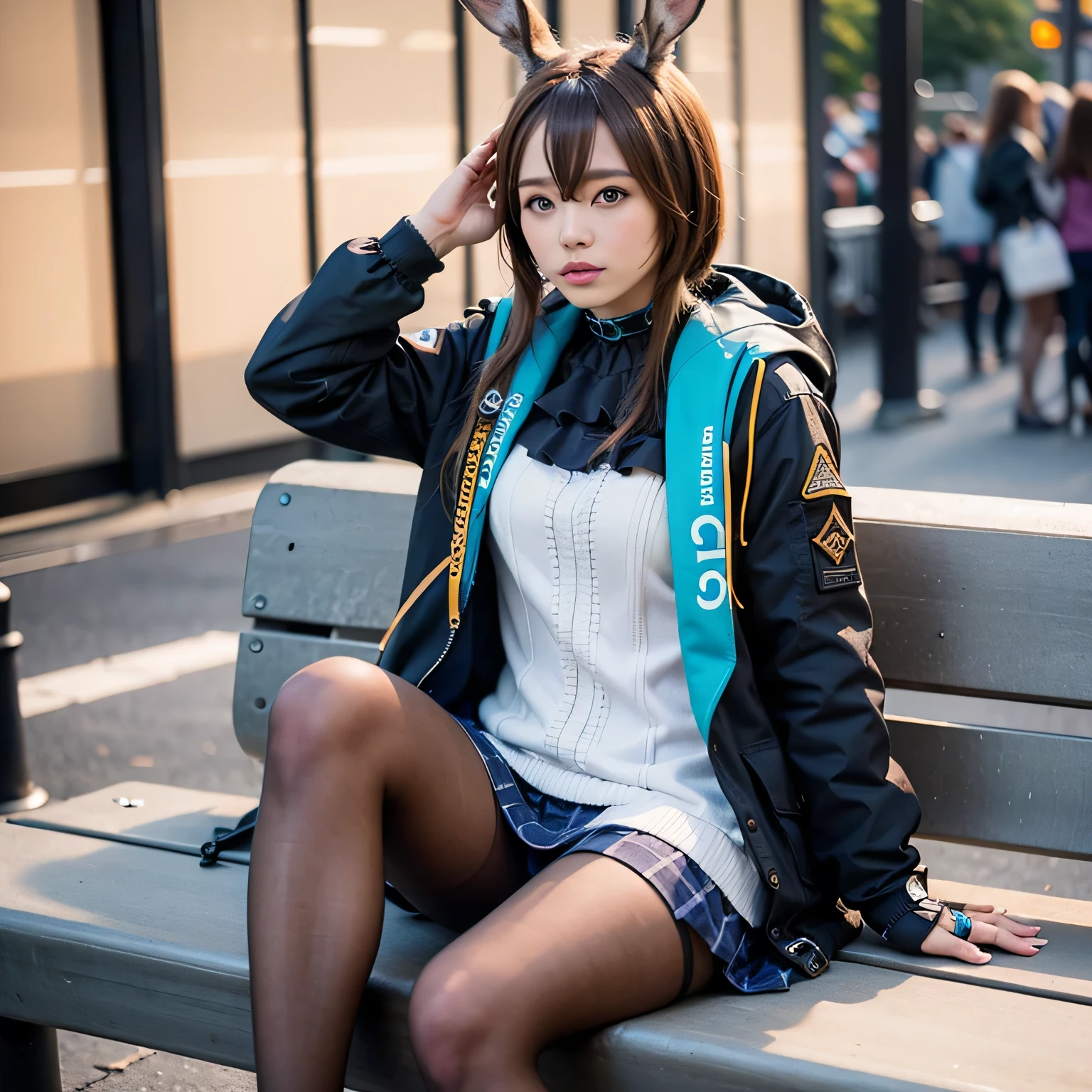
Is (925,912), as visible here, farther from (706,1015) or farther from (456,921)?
(456,921)

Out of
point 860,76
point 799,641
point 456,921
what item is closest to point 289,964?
point 456,921

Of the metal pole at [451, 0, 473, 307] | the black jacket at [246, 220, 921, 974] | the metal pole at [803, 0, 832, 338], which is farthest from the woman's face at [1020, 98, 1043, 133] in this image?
the black jacket at [246, 220, 921, 974]

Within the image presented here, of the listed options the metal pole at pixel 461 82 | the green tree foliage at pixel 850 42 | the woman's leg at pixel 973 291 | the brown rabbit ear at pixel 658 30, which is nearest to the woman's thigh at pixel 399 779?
the brown rabbit ear at pixel 658 30

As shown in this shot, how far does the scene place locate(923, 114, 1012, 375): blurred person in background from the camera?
12.9m

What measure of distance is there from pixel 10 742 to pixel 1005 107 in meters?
8.23

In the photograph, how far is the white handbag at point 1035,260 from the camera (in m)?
9.89

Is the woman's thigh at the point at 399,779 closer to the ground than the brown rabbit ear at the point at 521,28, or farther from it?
closer to the ground

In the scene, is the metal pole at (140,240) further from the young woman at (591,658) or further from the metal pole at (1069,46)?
the metal pole at (1069,46)

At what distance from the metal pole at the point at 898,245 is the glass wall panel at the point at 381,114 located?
2742 mm

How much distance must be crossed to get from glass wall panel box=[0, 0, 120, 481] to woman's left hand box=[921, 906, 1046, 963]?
6.30 meters

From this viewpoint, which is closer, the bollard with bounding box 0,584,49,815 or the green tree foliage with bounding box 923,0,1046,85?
the bollard with bounding box 0,584,49,815

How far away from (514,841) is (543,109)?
1.02m

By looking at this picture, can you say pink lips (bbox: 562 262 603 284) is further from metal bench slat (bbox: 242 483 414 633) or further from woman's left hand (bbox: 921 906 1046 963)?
woman's left hand (bbox: 921 906 1046 963)

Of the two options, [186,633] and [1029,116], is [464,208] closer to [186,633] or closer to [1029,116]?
[186,633]
